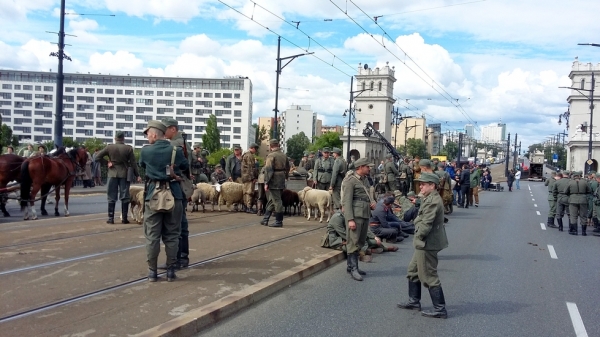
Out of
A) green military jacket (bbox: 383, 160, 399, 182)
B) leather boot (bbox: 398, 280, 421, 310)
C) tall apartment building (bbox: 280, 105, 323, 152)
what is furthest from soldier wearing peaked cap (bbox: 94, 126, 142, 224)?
tall apartment building (bbox: 280, 105, 323, 152)

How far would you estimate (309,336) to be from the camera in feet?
20.7

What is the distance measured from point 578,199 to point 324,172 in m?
7.90

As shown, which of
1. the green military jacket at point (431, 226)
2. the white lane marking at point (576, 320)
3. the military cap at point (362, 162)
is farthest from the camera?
the military cap at point (362, 162)

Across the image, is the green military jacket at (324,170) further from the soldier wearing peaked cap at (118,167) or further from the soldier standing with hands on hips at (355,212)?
the soldier standing with hands on hips at (355,212)

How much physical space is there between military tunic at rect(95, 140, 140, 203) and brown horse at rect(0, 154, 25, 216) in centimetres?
320

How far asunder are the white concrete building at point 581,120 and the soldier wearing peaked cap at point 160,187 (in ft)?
289

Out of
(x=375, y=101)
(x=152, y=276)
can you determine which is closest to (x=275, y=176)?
(x=152, y=276)

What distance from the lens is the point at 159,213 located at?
745cm

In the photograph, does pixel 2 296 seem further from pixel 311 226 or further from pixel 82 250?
pixel 311 226

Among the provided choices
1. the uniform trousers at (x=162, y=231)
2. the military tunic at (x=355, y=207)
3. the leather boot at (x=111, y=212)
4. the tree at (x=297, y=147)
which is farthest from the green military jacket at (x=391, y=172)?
the tree at (x=297, y=147)

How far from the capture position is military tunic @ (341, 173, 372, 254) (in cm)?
907

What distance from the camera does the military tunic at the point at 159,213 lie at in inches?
291

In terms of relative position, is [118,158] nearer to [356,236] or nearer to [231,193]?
[231,193]

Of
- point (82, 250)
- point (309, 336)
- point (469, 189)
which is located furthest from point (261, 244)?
point (469, 189)
